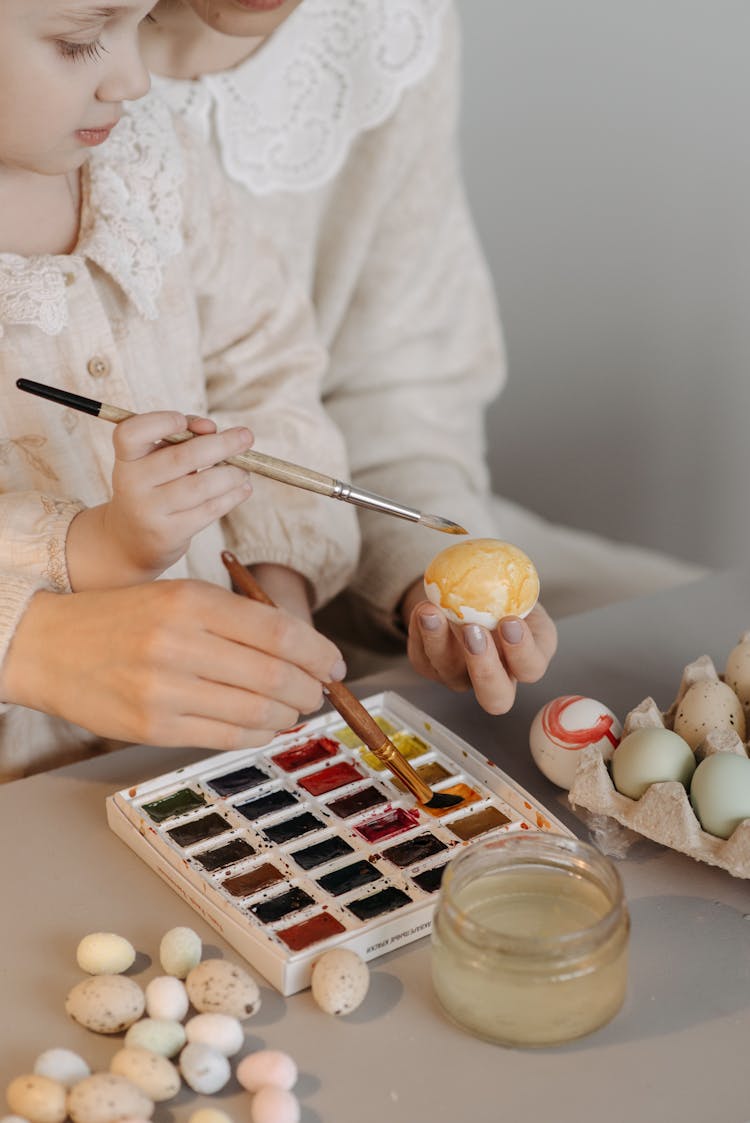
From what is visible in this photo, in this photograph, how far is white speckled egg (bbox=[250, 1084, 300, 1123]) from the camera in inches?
20.8

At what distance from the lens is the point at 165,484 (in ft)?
2.35

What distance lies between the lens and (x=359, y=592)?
43.4 inches

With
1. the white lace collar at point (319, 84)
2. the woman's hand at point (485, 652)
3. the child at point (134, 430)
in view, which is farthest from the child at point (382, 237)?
the woman's hand at point (485, 652)

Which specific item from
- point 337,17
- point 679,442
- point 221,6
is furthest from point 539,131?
point 221,6

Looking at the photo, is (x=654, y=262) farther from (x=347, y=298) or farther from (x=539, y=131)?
(x=347, y=298)

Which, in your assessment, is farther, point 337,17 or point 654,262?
point 654,262

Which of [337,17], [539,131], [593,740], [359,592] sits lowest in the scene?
[359,592]

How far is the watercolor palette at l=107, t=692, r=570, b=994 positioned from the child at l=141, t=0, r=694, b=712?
1.01ft

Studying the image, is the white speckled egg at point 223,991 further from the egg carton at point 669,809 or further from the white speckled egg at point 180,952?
the egg carton at point 669,809

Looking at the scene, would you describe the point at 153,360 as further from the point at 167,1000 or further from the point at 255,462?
the point at 167,1000

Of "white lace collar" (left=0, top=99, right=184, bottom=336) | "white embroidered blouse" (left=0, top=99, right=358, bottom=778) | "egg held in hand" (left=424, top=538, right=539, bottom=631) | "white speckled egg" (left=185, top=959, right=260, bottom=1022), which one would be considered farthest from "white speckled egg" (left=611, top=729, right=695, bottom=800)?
"white lace collar" (left=0, top=99, right=184, bottom=336)

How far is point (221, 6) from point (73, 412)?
0.32 meters

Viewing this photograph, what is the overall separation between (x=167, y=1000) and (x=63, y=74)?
511 millimetres

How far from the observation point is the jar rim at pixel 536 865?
0.56m
